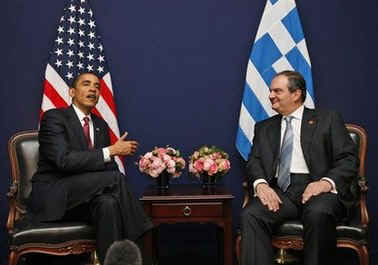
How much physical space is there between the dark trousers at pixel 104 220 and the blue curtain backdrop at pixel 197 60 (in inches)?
49.4

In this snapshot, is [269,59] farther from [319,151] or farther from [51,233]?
[51,233]

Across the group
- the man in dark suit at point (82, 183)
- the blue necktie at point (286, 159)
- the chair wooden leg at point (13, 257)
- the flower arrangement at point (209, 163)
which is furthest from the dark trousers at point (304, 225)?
the chair wooden leg at point (13, 257)

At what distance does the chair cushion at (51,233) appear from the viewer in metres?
3.23

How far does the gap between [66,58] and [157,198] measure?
1.59 metres

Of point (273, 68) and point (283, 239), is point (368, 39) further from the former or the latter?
point (283, 239)

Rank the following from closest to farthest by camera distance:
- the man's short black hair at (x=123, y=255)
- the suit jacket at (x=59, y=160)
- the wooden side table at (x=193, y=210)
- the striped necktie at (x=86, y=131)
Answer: the man's short black hair at (x=123, y=255) → the suit jacket at (x=59, y=160) → the wooden side table at (x=193, y=210) → the striped necktie at (x=86, y=131)

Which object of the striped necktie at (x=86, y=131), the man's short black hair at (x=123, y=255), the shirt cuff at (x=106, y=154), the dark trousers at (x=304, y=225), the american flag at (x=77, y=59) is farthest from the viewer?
the american flag at (x=77, y=59)

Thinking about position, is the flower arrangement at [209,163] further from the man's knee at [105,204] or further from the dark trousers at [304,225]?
the man's knee at [105,204]

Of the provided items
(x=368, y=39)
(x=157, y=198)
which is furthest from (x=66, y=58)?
(x=368, y=39)

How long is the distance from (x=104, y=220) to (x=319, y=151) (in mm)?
1572

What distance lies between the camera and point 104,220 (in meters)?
3.23

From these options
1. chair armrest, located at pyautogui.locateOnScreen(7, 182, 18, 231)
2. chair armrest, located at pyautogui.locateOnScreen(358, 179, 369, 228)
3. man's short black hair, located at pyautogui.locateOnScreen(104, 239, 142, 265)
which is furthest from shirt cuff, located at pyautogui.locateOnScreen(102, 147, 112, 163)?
man's short black hair, located at pyautogui.locateOnScreen(104, 239, 142, 265)

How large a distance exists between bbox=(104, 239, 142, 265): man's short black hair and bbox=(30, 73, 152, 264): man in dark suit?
2329mm

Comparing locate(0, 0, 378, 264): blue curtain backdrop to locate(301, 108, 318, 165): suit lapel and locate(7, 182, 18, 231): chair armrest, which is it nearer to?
locate(301, 108, 318, 165): suit lapel
